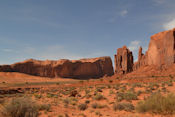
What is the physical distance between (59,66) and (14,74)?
27080 mm

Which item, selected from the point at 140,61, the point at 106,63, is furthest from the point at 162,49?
the point at 106,63

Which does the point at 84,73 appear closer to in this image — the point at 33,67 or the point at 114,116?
the point at 33,67

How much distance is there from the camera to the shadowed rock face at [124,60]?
6631 centimetres

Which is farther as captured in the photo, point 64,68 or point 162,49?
point 64,68

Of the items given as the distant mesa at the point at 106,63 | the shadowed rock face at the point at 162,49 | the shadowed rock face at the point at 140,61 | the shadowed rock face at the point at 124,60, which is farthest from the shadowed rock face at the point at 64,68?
the shadowed rock face at the point at 162,49

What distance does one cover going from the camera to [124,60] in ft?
223

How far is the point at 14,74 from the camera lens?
83125 mm

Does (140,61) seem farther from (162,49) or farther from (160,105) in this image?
(160,105)

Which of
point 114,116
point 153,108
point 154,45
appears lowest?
point 114,116

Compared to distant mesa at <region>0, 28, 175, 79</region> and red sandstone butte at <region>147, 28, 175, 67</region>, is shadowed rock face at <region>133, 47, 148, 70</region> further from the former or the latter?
red sandstone butte at <region>147, 28, 175, 67</region>

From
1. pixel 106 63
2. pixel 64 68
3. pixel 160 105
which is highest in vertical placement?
pixel 106 63

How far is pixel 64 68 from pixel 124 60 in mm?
44475

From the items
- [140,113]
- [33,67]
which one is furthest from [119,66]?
[140,113]

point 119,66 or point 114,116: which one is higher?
point 119,66
